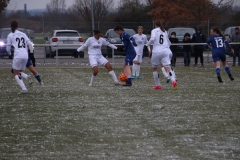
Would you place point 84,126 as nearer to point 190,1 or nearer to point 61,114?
point 61,114

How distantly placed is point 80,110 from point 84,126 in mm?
2102

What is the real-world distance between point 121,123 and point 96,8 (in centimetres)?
3752

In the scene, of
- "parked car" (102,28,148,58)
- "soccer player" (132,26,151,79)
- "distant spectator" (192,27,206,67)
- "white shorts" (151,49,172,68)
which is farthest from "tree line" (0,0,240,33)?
"white shorts" (151,49,172,68)

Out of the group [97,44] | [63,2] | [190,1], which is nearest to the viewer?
[97,44]

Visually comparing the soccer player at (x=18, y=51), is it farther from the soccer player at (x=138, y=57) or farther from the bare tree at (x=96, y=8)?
the bare tree at (x=96, y=8)

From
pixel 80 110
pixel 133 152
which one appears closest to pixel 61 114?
pixel 80 110

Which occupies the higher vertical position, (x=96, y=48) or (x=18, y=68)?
(x=96, y=48)

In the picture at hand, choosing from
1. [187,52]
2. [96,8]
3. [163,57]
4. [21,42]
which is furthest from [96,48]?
[96,8]

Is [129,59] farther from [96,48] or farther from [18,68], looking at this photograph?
[18,68]

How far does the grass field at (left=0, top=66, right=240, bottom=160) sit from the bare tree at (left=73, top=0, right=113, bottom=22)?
3029 centimetres

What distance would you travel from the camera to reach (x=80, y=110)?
42.1 feet

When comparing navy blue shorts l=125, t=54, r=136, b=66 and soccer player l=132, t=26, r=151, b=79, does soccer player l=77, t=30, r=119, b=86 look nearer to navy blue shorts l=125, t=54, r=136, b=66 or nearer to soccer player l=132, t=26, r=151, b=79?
navy blue shorts l=125, t=54, r=136, b=66

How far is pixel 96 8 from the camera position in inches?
1890

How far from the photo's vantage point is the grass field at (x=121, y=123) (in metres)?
8.62
